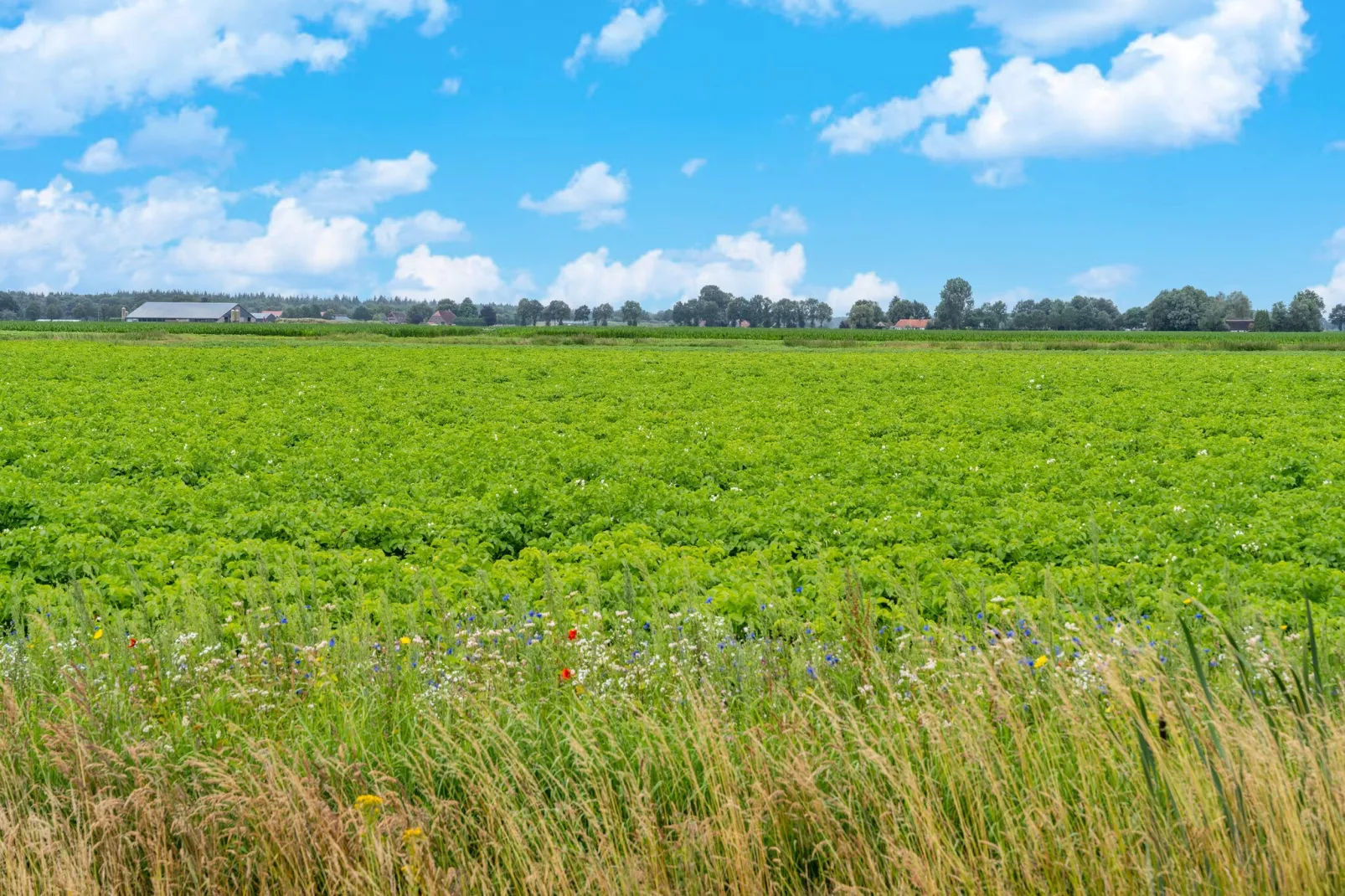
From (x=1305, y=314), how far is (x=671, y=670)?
468ft

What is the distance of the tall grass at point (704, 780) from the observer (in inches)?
146

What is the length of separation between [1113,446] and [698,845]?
56.4 ft

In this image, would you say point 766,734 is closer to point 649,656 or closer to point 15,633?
point 649,656

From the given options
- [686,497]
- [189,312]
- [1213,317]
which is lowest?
[686,497]

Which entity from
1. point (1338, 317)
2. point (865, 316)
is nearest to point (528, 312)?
point (865, 316)

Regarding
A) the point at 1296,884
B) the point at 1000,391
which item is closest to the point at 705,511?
the point at 1296,884

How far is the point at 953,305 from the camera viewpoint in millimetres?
143375

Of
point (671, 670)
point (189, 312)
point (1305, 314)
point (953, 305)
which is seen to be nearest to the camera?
point (671, 670)

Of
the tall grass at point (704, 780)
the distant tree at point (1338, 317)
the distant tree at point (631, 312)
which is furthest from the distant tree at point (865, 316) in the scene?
the tall grass at point (704, 780)

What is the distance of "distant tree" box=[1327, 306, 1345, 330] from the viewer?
14362 centimetres

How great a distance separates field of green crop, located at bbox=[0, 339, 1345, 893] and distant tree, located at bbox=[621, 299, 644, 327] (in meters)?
131

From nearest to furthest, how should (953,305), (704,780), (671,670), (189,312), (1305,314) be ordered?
1. (704,780)
2. (671,670)
3. (1305,314)
4. (953,305)
5. (189,312)

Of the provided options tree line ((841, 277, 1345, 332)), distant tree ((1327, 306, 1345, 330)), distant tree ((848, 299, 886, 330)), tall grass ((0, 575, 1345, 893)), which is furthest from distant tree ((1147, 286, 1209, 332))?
tall grass ((0, 575, 1345, 893))

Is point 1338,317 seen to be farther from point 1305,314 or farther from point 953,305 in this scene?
point 953,305
